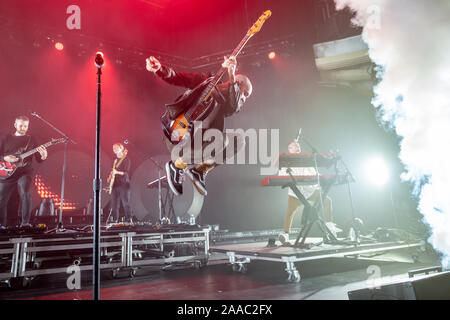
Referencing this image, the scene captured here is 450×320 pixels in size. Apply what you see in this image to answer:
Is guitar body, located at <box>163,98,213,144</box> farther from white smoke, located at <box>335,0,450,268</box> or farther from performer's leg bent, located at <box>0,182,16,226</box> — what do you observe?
performer's leg bent, located at <box>0,182,16,226</box>

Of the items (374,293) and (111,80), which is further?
(111,80)

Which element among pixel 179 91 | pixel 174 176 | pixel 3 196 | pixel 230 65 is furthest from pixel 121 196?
pixel 230 65

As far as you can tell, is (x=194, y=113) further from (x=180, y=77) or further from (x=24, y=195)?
(x=24, y=195)

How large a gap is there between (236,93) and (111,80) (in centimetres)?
670

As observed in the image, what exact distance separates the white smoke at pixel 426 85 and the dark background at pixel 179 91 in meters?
2.86

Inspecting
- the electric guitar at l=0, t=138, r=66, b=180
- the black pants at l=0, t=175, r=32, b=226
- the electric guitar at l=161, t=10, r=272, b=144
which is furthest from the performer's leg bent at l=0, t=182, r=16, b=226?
the electric guitar at l=161, t=10, r=272, b=144

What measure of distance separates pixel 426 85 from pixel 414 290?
7.95 feet

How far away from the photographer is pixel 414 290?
190 cm

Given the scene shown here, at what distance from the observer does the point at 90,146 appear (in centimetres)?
754
